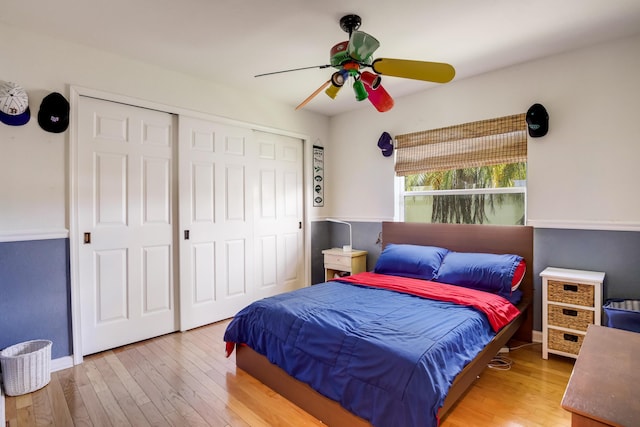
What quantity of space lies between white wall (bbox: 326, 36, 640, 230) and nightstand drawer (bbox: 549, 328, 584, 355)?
88 cm

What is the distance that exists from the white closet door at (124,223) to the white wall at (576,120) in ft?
9.69

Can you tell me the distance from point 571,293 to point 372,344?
183 centimetres

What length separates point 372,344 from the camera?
165 centimetres

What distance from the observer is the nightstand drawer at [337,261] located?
12.9 feet

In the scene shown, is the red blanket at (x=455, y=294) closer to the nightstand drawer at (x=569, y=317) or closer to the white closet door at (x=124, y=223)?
the nightstand drawer at (x=569, y=317)

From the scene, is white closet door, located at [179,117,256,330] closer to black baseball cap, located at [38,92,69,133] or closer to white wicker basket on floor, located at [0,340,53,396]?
black baseball cap, located at [38,92,69,133]

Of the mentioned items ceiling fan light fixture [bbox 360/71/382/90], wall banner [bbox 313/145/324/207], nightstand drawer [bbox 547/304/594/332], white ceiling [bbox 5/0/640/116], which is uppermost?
white ceiling [bbox 5/0/640/116]

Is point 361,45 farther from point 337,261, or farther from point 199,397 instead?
point 337,261

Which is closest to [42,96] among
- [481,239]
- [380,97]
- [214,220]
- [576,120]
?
[214,220]

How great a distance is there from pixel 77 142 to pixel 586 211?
419cm

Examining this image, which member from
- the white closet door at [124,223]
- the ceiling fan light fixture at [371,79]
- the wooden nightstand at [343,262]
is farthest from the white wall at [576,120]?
the white closet door at [124,223]

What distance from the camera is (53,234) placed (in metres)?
2.43

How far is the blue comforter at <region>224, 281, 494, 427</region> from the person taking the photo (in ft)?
4.82

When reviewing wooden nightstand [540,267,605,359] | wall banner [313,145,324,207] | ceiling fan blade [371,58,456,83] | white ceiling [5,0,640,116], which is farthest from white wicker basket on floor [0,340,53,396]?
wooden nightstand [540,267,605,359]
